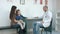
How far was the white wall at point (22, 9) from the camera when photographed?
617 cm

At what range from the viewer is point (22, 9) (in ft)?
21.7

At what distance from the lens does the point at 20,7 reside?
6570 mm

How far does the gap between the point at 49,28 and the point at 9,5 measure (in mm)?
2080

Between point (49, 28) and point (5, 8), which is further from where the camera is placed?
point (5, 8)

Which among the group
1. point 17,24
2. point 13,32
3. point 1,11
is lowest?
point 13,32

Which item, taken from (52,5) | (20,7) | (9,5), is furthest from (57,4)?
(9,5)

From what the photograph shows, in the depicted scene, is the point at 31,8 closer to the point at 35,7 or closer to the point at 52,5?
the point at 35,7

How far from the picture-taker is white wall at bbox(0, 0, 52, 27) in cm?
617

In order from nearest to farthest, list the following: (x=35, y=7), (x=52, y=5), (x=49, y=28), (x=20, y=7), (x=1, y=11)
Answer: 1. (x=49, y=28)
2. (x=1, y=11)
3. (x=20, y=7)
4. (x=35, y=7)
5. (x=52, y=5)

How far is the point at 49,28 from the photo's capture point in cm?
543

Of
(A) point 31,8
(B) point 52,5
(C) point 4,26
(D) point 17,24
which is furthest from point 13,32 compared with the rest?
(B) point 52,5

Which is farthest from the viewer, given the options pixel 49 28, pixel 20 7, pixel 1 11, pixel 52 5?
pixel 52 5

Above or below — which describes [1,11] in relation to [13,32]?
above

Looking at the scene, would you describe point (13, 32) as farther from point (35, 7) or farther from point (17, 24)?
point (35, 7)
